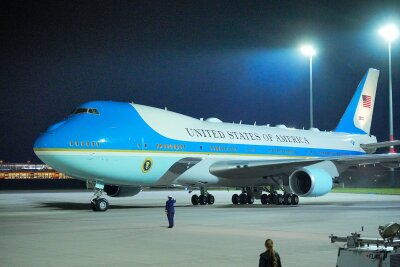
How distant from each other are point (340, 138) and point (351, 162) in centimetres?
938

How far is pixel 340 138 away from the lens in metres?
45.0

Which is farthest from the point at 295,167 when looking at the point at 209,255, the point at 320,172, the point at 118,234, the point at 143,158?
the point at 209,255

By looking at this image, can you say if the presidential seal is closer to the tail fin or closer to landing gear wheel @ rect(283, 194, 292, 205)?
landing gear wheel @ rect(283, 194, 292, 205)

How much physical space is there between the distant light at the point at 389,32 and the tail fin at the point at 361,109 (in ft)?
13.0

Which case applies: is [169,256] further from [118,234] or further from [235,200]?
[235,200]

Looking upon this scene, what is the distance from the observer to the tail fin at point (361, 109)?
153 ft

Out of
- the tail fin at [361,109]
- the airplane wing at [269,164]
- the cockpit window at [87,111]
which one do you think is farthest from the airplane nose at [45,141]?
the tail fin at [361,109]

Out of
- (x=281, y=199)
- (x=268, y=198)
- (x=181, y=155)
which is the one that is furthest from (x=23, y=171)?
(x=181, y=155)

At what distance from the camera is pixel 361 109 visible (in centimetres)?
4712

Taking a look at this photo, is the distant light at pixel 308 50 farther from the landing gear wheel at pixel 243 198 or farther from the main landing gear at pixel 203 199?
the main landing gear at pixel 203 199

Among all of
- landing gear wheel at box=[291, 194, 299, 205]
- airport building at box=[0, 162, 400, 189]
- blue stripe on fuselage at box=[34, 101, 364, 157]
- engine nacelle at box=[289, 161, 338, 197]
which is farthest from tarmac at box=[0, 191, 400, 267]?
airport building at box=[0, 162, 400, 189]

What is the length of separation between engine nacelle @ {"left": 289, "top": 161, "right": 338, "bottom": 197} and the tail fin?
466 inches

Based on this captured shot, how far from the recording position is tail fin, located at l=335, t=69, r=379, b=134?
46.7 metres

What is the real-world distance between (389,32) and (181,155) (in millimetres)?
25162
